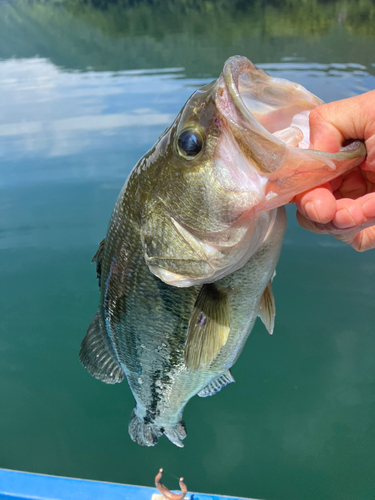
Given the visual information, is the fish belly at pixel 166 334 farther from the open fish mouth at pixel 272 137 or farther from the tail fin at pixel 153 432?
the open fish mouth at pixel 272 137

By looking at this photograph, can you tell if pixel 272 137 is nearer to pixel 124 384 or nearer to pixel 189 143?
pixel 189 143

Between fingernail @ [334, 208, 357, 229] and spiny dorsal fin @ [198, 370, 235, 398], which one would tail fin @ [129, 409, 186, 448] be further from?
fingernail @ [334, 208, 357, 229]

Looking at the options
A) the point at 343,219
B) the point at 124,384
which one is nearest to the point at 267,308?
A: the point at 343,219

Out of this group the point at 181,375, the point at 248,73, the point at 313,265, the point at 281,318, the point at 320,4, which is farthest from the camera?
the point at 320,4

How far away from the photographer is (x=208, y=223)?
1.38 metres

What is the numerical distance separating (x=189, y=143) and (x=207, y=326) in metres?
0.75

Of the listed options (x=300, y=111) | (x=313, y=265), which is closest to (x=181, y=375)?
(x=300, y=111)

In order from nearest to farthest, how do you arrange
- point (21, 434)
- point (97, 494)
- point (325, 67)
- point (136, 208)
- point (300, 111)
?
point (300, 111), point (136, 208), point (97, 494), point (21, 434), point (325, 67)

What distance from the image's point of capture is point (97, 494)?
216 centimetres

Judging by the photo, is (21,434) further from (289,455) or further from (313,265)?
(313,265)

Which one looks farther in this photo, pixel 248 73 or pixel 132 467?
pixel 132 467

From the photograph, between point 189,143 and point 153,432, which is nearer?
point 189,143

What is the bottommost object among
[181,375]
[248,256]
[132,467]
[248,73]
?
[132,467]

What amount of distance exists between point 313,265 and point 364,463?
209cm
